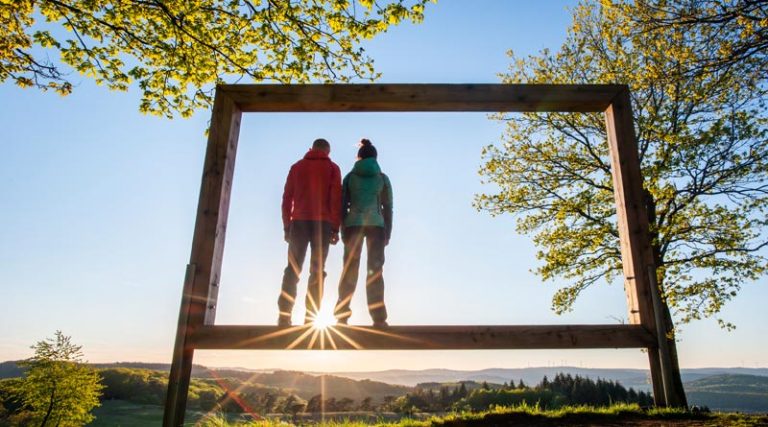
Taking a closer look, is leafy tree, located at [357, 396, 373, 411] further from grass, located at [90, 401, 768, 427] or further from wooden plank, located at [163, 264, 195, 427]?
wooden plank, located at [163, 264, 195, 427]

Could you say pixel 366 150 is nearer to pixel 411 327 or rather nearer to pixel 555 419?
pixel 411 327

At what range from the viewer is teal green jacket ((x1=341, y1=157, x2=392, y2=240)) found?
515 cm

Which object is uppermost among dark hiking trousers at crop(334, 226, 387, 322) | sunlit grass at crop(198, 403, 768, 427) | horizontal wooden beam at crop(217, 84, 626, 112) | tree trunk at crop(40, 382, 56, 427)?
horizontal wooden beam at crop(217, 84, 626, 112)

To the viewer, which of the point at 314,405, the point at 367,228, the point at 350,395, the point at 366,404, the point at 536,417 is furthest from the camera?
the point at 350,395

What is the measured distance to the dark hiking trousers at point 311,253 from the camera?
4945 millimetres

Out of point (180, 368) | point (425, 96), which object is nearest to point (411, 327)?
point (180, 368)

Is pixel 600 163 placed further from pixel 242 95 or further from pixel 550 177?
pixel 242 95

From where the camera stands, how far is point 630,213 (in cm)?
435

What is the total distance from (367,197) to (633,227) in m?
2.85

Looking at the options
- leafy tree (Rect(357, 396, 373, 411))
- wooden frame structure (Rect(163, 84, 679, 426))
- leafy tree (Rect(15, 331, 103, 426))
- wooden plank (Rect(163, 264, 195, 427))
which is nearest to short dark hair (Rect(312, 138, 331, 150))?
wooden frame structure (Rect(163, 84, 679, 426))

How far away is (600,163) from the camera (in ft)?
49.0

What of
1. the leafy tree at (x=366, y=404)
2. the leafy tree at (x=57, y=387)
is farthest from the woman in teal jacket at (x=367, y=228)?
the leafy tree at (x=57, y=387)

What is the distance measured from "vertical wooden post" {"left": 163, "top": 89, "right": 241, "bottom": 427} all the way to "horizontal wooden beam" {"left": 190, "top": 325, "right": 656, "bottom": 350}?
171 mm

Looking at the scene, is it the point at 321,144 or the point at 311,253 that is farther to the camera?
the point at 321,144
